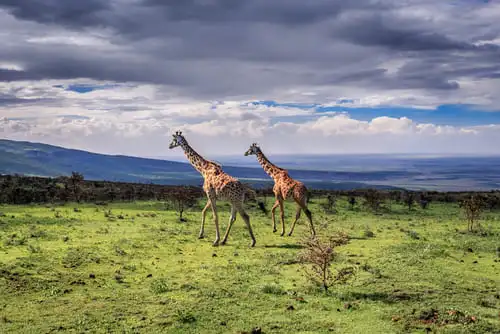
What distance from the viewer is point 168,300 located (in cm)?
1353

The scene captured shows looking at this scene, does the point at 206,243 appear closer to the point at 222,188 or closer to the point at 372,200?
the point at 222,188

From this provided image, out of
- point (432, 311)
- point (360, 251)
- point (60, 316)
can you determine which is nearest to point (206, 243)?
point (360, 251)

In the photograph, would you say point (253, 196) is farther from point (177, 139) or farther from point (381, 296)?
point (381, 296)

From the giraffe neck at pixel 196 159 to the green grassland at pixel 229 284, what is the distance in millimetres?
3610

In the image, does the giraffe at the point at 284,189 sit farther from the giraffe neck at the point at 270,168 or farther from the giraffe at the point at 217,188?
the giraffe at the point at 217,188

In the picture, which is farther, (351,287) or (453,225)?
(453,225)

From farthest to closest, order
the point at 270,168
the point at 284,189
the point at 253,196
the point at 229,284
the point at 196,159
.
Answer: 1. the point at 270,168
2. the point at 253,196
3. the point at 284,189
4. the point at 196,159
5. the point at 229,284

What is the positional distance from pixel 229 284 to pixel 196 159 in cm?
1153

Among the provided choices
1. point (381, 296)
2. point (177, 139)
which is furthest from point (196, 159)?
point (381, 296)

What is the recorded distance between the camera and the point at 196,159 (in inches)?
→ 1019

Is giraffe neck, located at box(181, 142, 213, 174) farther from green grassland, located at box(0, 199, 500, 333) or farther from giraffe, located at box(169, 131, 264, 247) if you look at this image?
green grassland, located at box(0, 199, 500, 333)

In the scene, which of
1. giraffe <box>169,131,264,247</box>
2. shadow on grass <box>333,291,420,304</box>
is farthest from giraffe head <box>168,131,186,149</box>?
shadow on grass <box>333,291,420,304</box>

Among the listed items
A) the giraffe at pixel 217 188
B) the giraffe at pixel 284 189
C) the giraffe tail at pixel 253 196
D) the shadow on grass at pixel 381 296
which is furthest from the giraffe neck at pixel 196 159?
the shadow on grass at pixel 381 296

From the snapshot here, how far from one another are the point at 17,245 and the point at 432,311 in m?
16.5
